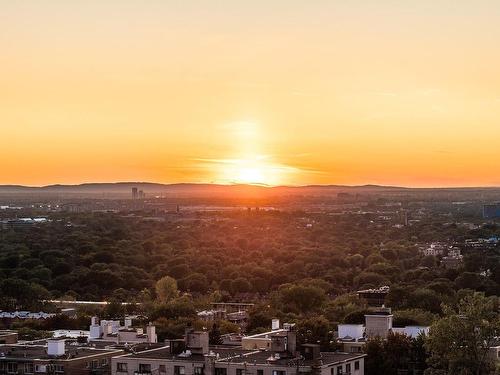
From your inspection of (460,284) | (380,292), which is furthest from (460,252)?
(380,292)

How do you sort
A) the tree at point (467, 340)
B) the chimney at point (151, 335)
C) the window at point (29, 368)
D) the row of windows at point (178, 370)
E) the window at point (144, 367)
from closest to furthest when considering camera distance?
the row of windows at point (178, 370), the tree at point (467, 340), the window at point (144, 367), the window at point (29, 368), the chimney at point (151, 335)

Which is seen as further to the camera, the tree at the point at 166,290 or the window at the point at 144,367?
the tree at the point at 166,290

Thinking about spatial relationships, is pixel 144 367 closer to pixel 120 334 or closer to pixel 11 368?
pixel 11 368

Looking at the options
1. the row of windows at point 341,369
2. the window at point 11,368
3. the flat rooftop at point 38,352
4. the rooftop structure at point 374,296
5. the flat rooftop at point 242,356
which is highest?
the flat rooftop at point 242,356

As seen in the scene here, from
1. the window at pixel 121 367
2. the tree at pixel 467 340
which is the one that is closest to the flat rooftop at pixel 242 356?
the window at pixel 121 367

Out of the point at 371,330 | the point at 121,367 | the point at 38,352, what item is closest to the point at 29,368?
the point at 38,352

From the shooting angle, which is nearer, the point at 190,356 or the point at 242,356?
the point at 190,356

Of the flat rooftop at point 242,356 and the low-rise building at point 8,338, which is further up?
the flat rooftop at point 242,356

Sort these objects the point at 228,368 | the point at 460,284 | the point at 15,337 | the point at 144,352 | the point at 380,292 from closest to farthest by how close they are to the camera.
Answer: the point at 228,368 < the point at 144,352 < the point at 15,337 < the point at 380,292 < the point at 460,284

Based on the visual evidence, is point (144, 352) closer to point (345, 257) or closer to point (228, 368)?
point (228, 368)

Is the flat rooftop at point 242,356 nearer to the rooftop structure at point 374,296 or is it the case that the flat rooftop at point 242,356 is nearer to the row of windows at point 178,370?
the row of windows at point 178,370

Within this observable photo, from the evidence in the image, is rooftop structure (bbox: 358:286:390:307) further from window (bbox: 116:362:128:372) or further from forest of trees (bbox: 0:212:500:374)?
window (bbox: 116:362:128:372)
